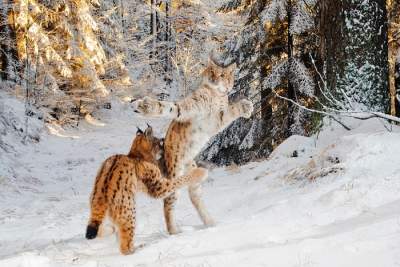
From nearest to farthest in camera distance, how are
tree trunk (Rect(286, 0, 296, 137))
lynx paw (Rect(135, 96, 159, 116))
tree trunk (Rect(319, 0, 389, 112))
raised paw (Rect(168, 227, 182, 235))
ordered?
lynx paw (Rect(135, 96, 159, 116)) < raised paw (Rect(168, 227, 182, 235)) < tree trunk (Rect(319, 0, 389, 112)) < tree trunk (Rect(286, 0, 296, 137))

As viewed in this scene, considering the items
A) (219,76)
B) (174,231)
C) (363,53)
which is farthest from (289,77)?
(174,231)

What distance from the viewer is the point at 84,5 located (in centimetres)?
2189

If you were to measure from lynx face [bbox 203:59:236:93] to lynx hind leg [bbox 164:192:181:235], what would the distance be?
1.45 m

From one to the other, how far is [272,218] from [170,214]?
46.7 inches

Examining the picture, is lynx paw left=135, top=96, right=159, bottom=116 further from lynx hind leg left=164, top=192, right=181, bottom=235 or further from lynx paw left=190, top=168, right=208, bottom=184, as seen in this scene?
lynx hind leg left=164, top=192, right=181, bottom=235

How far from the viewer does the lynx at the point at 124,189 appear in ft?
15.0

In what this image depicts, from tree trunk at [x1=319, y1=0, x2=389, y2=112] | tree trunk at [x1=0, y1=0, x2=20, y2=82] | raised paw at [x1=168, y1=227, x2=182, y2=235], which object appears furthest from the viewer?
tree trunk at [x1=0, y1=0, x2=20, y2=82]

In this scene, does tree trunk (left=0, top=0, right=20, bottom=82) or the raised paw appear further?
tree trunk (left=0, top=0, right=20, bottom=82)

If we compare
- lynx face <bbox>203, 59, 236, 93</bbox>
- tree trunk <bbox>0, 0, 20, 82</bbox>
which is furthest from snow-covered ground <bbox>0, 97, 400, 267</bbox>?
tree trunk <bbox>0, 0, 20, 82</bbox>

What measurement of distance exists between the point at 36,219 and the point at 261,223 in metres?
5.30

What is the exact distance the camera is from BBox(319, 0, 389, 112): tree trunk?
7.79m

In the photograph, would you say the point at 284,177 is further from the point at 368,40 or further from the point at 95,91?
the point at 95,91

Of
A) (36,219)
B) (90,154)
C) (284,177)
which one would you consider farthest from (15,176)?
(284,177)

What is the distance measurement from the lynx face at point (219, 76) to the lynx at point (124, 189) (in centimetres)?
146
